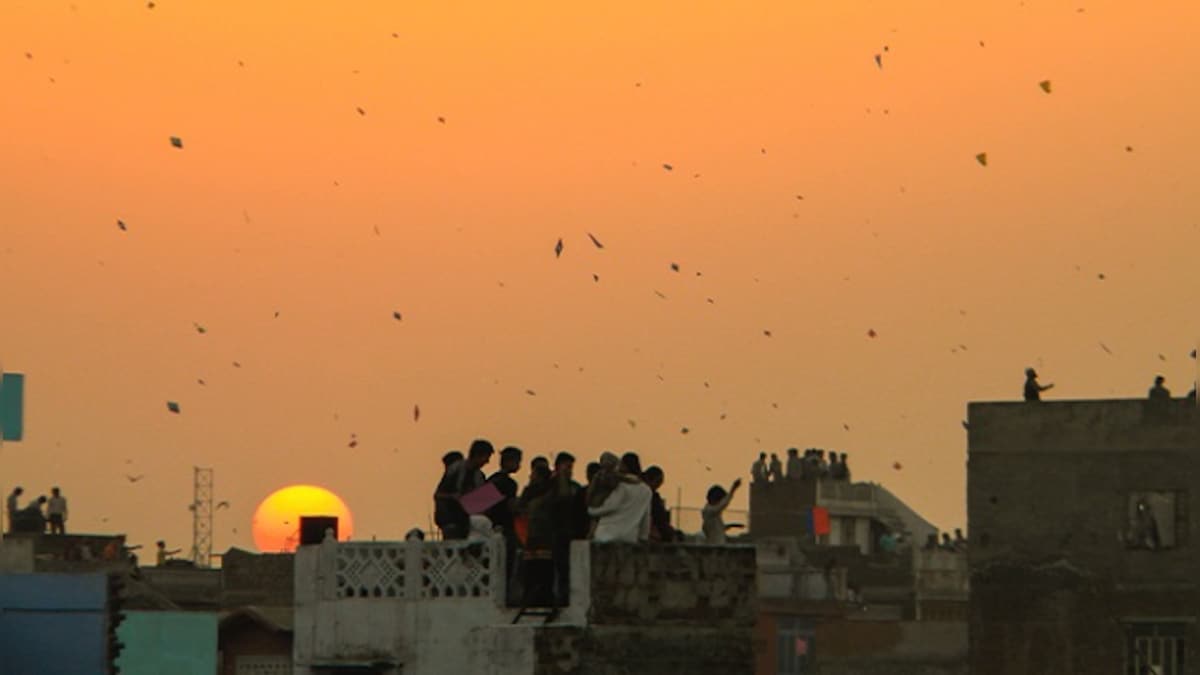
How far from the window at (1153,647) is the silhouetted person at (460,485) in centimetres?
2791

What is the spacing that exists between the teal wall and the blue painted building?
3.17 m

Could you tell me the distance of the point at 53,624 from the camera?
3828 cm

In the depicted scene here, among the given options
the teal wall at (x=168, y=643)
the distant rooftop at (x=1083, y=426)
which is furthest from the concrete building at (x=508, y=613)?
the distant rooftop at (x=1083, y=426)

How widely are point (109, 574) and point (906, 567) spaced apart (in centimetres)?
3864

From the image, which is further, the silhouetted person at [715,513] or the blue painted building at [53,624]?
the blue painted building at [53,624]

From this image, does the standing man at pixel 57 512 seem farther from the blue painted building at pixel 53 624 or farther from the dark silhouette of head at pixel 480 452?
the dark silhouette of head at pixel 480 452

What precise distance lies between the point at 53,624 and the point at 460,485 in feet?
51.3

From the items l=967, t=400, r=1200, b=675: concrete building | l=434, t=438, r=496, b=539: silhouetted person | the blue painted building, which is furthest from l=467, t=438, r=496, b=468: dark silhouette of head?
l=967, t=400, r=1200, b=675: concrete building

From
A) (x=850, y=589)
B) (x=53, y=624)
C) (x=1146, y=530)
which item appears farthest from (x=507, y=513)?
(x=850, y=589)

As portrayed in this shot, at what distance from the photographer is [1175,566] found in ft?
165

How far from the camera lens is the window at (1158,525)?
50000 millimetres

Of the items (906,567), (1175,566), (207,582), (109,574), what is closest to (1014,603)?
(1175,566)

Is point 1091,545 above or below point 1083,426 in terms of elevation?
below

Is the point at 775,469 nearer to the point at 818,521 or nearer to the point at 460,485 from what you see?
the point at 818,521
